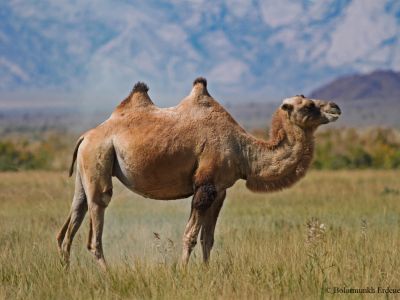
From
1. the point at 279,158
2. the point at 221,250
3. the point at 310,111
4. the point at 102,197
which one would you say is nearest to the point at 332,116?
the point at 310,111

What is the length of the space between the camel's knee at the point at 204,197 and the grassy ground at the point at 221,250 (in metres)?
0.57

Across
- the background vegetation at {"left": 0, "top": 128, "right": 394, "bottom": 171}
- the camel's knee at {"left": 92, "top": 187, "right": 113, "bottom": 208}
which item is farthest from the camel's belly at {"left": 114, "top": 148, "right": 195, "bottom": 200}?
the background vegetation at {"left": 0, "top": 128, "right": 394, "bottom": 171}

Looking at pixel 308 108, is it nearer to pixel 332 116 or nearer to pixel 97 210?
pixel 332 116

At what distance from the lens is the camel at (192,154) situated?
10836mm

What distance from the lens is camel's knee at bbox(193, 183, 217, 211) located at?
10.6m

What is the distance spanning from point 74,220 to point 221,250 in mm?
1924

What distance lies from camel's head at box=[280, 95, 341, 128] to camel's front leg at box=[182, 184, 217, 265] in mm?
1365

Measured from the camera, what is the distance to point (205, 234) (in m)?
11.1

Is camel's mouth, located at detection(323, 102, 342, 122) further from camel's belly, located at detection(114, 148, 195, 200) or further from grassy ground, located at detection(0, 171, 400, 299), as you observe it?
camel's belly, located at detection(114, 148, 195, 200)

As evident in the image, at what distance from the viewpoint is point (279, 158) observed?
11227mm

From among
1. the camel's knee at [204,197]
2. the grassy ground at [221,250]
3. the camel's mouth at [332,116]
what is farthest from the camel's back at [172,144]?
the camel's mouth at [332,116]

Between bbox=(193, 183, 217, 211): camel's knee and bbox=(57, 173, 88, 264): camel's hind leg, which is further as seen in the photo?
bbox=(57, 173, 88, 264): camel's hind leg

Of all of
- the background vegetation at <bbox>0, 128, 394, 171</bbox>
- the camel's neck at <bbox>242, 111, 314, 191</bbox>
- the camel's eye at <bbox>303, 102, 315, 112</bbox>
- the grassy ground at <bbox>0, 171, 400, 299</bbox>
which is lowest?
Result: the grassy ground at <bbox>0, 171, 400, 299</bbox>

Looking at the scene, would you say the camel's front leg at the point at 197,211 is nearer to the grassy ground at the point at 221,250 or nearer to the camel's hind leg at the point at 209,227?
the grassy ground at the point at 221,250
